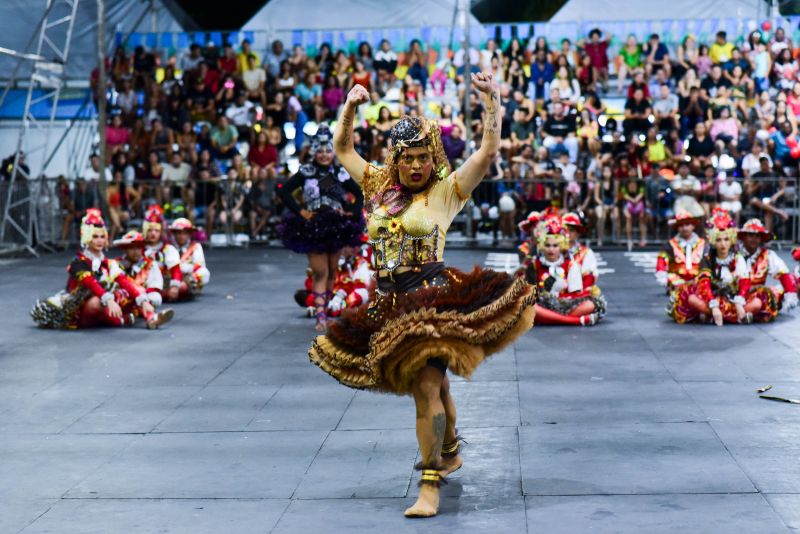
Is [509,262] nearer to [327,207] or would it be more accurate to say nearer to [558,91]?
[558,91]

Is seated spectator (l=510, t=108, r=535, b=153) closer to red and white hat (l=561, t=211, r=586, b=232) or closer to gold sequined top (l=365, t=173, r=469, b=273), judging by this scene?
red and white hat (l=561, t=211, r=586, b=232)

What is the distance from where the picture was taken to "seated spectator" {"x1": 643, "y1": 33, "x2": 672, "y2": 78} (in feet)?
76.5

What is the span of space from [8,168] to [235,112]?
4394mm

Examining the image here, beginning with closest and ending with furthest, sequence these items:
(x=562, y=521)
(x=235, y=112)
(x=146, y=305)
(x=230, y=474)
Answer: (x=562, y=521) < (x=230, y=474) < (x=146, y=305) < (x=235, y=112)

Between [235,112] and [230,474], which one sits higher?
[235,112]

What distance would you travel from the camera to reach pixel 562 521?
5.42 meters

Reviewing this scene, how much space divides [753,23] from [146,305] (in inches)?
627

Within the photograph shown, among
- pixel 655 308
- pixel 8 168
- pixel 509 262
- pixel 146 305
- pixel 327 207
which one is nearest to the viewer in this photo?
pixel 327 207

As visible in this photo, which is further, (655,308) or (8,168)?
(8,168)

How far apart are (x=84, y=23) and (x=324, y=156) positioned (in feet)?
41.2

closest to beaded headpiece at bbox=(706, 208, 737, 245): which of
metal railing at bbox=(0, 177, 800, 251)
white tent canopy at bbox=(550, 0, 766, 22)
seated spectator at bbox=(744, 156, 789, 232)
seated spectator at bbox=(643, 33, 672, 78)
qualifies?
metal railing at bbox=(0, 177, 800, 251)

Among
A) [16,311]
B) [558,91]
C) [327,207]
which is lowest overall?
[16,311]

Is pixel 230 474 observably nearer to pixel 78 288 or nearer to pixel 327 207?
pixel 327 207

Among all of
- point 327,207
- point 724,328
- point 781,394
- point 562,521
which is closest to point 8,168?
point 327,207
